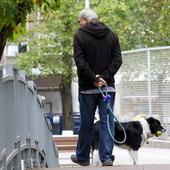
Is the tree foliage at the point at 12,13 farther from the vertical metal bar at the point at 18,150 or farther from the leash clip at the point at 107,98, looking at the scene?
the vertical metal bar at the point at 18,150

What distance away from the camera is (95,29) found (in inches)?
347

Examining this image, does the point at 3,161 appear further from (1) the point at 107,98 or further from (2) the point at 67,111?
(2) the point at 67,111

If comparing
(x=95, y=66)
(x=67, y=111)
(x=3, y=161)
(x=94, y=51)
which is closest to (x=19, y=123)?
(x=95, y=66)

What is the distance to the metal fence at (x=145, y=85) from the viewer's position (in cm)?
2362

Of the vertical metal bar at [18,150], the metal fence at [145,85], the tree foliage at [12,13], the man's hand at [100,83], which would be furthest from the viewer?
the metal fence at [145,85]

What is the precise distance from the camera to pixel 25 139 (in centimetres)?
1024

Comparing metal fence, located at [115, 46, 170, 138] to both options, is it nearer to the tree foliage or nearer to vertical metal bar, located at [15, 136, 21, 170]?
vertical metal bar, located at [15, 136, 21, 170]

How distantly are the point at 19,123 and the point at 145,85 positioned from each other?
1521cm

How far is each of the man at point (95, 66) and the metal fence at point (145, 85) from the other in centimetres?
1447

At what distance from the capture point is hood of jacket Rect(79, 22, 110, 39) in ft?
28.9

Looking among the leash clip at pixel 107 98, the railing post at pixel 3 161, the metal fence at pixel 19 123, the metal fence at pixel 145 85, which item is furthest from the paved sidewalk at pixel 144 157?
the railing post at pixel 3 161

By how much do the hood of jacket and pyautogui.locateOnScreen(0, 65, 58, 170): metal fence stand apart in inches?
44.7

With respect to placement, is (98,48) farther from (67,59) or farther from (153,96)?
(67,59)

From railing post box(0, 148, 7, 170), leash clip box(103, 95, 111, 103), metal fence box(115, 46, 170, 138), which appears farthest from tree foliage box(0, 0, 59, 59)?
metal fence box(115, 46, 170, 138)
